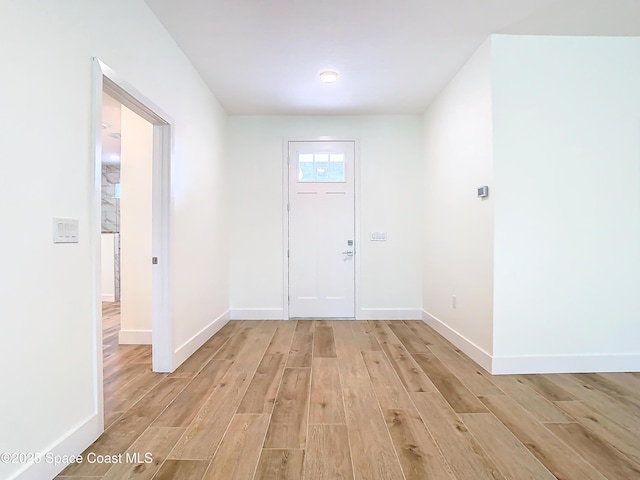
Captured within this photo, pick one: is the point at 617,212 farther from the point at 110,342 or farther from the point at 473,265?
the point at 110,342

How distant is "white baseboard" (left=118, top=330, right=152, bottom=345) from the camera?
11.3 feet

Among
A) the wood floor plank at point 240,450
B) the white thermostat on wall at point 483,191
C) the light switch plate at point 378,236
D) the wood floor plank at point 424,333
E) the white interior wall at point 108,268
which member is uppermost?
the white thermostat on wall at point 483,191

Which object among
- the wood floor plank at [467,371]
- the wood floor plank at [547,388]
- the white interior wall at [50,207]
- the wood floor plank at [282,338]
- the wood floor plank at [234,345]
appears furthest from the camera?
the wood floor plank at [282,338]

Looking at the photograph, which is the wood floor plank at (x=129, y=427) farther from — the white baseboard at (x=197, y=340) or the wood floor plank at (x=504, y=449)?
the wood floor plank at (x=504, y=449)

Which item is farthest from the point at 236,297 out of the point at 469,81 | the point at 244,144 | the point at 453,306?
the point at 469,81

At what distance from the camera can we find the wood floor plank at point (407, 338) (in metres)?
3.23

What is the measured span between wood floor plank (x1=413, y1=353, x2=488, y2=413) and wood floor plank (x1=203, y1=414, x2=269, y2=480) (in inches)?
46.6

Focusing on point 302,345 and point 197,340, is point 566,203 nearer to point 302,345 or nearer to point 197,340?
point 302,345

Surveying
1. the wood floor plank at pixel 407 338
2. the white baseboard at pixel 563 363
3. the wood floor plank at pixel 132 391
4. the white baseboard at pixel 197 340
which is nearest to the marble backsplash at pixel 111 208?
the white baseboard at pixel 197 340

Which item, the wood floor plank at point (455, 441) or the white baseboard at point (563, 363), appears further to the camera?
the white baseboard at point (563, 363)

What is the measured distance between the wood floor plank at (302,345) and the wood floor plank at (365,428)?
12.8 inches

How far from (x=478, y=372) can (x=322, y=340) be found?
1.50 m

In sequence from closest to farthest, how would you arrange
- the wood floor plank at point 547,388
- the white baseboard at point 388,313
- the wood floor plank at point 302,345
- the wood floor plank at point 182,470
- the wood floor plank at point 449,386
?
1. the wood floor plank at point 182,470
2. the wood floor plank at point 449,386
3. the wood floor plank at point 547,388
4. the wood floor plank at point 302,345
5. the white baseboard at point 388,313

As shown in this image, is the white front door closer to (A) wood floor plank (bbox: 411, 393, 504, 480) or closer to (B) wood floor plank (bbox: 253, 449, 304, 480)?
(A) wood floor plank (bbox: 411, 393, 504, 480)
